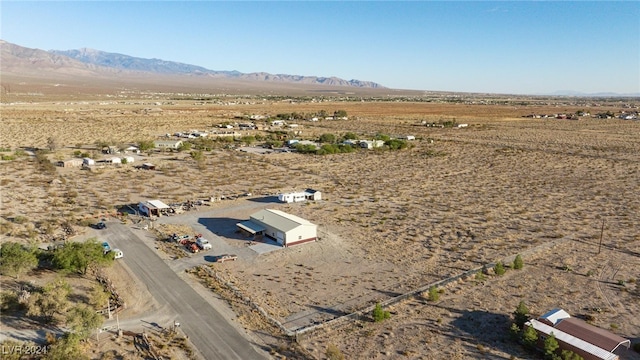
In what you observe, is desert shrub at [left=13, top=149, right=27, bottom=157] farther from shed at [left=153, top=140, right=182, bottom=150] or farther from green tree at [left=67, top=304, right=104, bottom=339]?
green tree at [left=67, top=304, right=104, bottom=339]

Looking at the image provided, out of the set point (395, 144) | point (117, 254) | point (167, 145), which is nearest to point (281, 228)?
point (117, 254)

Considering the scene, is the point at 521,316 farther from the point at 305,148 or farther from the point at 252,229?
the point at 305,148

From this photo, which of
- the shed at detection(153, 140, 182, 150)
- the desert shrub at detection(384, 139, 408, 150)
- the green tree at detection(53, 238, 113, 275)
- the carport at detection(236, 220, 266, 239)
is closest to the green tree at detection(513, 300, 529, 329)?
the carport at detection(236, 220, 266, 239)

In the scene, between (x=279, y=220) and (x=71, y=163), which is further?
(x=71, y=163)

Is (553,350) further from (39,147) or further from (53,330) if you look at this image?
(39,147)

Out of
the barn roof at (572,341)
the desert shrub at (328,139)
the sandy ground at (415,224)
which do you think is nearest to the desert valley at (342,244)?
the sandy ground at (415,224)

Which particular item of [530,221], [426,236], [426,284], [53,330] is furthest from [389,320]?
[530,221]
